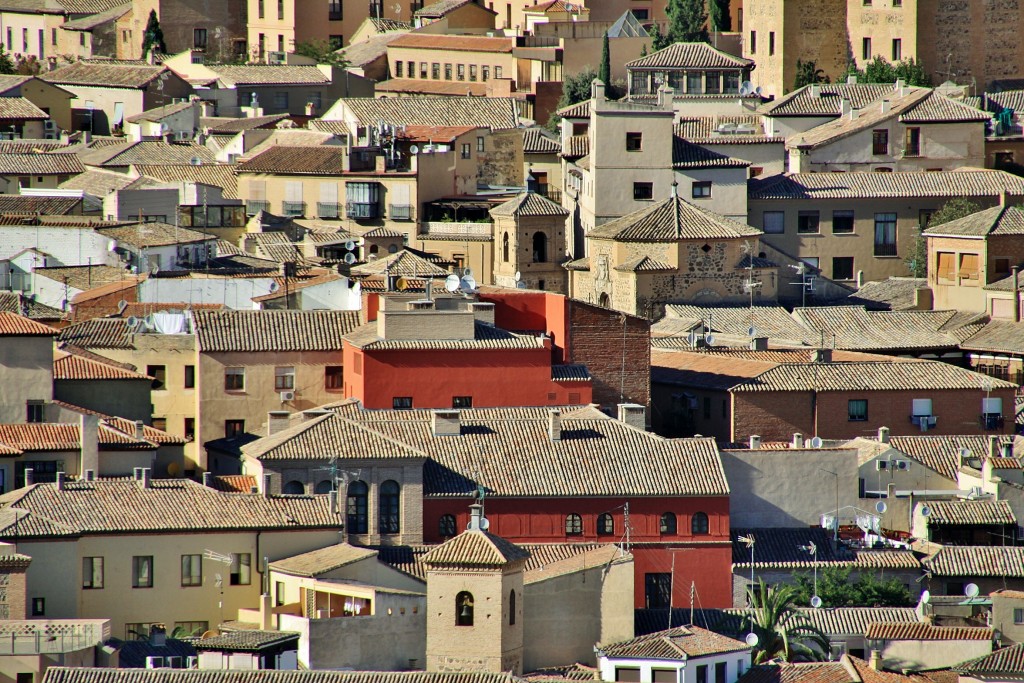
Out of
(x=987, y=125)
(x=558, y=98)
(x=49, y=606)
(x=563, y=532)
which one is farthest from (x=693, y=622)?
(x=558, y=98)

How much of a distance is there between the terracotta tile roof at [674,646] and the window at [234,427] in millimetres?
12368

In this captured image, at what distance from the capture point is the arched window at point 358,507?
51344 mm

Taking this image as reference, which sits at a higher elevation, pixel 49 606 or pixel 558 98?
pixel 558 98

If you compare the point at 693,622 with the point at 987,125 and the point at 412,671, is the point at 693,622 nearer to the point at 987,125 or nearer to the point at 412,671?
the point at 412,671

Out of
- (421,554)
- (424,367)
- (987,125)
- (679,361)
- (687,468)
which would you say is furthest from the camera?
(987,125)

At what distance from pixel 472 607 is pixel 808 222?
34.7m

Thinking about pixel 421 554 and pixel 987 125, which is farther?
pixel 987 125

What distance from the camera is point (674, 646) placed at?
4759cm

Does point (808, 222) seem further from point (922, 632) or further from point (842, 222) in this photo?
point (922, 632)

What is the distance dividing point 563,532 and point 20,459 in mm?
10042

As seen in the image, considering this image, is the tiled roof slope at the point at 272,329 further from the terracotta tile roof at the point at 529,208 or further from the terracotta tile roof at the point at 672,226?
the terracotta tile roof at the point at 529,208

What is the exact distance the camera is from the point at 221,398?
190 feet

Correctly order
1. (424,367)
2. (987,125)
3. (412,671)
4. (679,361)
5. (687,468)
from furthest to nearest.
A: (987,125) < (679,361) < (424,367) < (687,468) < (412,671)

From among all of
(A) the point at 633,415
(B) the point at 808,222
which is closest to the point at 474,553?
(A) the point at 633,415
